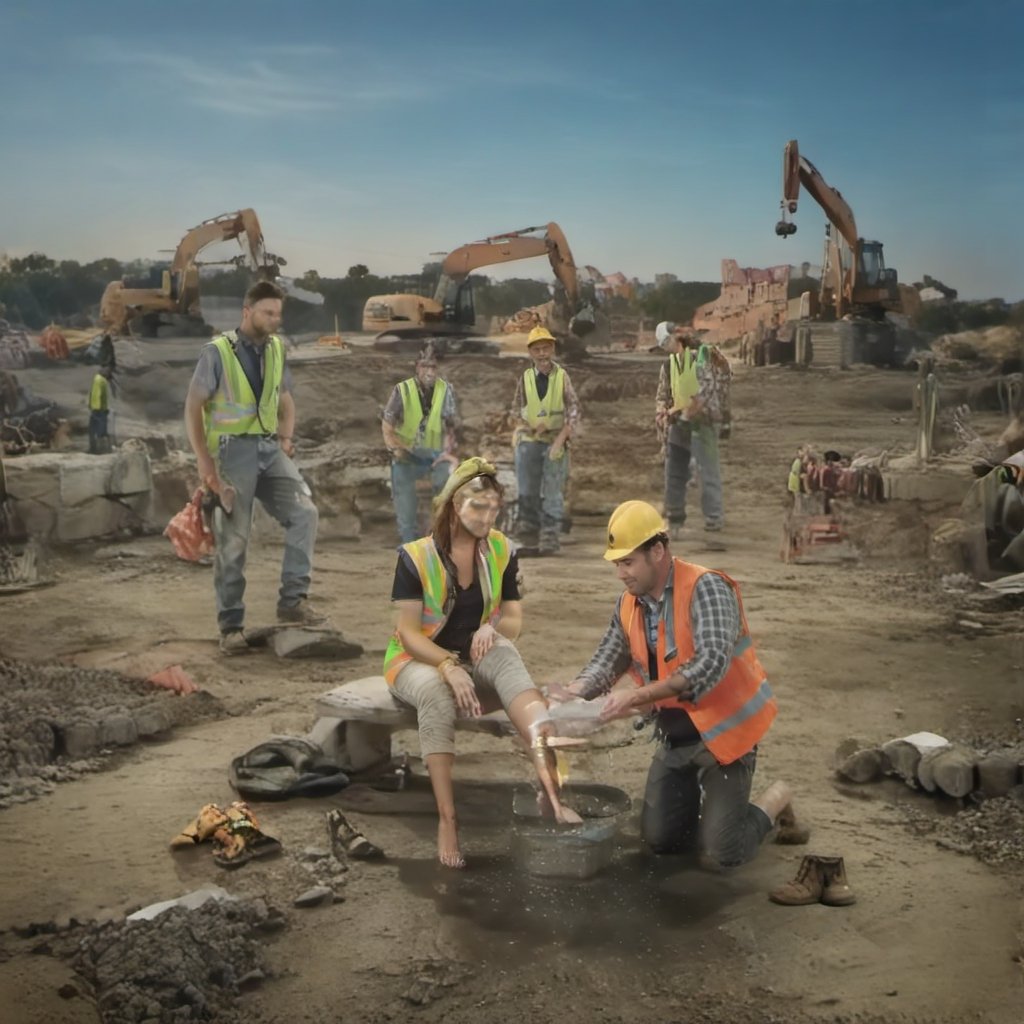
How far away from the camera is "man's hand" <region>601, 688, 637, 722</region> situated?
11.9ft

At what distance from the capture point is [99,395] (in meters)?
4.89

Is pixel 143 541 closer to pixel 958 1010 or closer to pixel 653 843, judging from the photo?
pixel 653 843

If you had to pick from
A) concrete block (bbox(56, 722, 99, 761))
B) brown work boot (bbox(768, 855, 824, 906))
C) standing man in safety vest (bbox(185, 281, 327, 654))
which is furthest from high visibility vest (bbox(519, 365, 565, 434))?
brown work boot (bbox(768, 855, 824, 906))

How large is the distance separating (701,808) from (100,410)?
2.62 m

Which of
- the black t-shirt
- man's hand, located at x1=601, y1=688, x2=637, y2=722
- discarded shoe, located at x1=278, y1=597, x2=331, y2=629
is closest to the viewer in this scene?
man's hand, located at x1=601, y1=688, x2=637, y2=722

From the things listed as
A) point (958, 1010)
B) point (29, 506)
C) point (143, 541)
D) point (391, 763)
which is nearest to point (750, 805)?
point (958, 1010)

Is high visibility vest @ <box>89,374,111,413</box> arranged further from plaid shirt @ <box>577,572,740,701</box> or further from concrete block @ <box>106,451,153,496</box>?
plaid shirt @ <box>577,572,740,701</box>

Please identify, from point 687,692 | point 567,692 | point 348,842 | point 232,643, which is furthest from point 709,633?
point 232,643

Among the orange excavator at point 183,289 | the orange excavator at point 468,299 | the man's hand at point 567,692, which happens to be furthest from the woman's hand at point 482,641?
the orange excavator at point 183,289

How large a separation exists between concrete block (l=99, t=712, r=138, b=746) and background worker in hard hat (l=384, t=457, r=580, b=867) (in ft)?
3.30

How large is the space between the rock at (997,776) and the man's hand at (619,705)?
1250mm

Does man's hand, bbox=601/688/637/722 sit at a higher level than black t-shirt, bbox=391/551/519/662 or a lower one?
lower

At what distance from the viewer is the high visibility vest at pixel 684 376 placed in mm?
Result: 5359

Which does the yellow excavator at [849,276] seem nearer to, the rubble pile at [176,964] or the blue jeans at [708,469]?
the blue jeans at [708,469]
